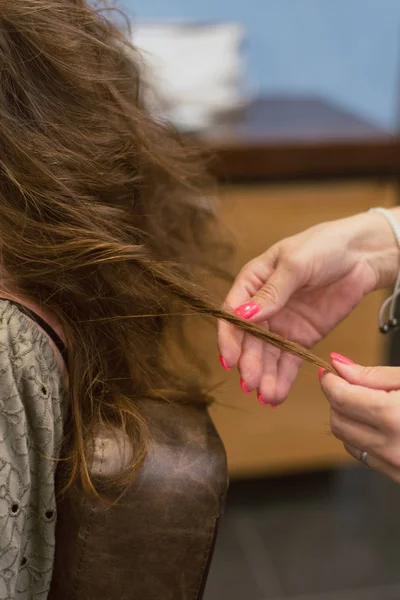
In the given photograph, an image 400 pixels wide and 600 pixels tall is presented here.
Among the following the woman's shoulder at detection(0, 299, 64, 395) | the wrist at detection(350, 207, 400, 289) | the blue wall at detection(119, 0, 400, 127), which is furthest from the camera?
the blue wall at detection(119, 0, 400, 127)

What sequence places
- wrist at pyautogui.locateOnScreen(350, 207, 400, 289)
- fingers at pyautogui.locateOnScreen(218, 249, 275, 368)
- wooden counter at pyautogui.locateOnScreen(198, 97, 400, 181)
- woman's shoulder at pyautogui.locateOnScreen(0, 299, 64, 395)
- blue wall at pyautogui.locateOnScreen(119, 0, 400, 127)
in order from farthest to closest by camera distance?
blue wall at pyautogui.locateOnScreen(119, 0, 400, 127) → wooden counter at pyautogui.locateOnScreen(198, 97, 400, 181) → wrist at pyautogui.locateOnScreen(350, 207, 400, 289) → fingers at pyautogui.locateOnScreen(218, 249, 275, 368) → woman's shoulder at pyautogui.locateOnScreen(0, 299, 64, 395)

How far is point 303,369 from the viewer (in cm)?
171

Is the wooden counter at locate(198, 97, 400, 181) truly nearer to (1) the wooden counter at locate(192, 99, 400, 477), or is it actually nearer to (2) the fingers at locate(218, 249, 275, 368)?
(1) the wooden counter at locate(192, 99, 400, 477)

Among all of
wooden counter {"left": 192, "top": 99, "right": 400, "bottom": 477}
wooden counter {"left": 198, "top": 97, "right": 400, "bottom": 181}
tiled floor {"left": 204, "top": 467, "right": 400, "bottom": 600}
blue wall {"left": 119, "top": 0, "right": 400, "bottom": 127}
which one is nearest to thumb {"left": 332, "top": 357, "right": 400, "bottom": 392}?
wooden counter {"left": 192, "top": 99, "right": 400, "bottom": 477}

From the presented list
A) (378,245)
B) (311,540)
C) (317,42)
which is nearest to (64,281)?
(378,245)

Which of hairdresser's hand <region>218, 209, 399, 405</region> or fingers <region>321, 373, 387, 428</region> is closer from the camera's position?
fingers <region>321, 373, 387, 428</region>

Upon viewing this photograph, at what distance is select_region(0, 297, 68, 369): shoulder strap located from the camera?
0.78 metres

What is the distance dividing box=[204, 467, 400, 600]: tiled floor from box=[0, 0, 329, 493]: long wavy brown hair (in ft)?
3.48

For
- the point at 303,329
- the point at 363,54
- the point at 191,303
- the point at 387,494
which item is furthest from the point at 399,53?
the point at 191,303

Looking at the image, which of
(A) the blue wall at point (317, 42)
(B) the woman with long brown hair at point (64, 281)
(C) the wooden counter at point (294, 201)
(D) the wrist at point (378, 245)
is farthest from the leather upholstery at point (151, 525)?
(A) the blue wall at point (317, 42)

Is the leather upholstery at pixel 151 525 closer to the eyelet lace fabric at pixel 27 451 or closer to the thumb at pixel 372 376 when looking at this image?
the eyelet lace fabric at pixel 27 451

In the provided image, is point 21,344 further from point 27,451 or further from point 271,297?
point 271,297

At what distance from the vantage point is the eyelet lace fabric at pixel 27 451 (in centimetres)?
75

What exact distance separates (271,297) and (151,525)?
297 mm
